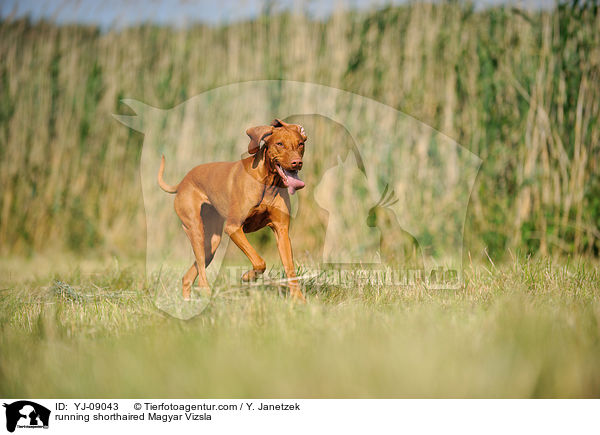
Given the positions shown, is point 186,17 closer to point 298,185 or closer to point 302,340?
point 298,185

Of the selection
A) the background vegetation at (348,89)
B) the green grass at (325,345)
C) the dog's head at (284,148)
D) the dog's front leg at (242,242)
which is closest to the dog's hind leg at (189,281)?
the green grass at (325,345)

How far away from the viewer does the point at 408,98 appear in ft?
15.1

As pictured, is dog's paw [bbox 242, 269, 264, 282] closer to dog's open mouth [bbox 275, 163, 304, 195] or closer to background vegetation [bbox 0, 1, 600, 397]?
background vegetation [bbox 0, 1, 600, 397]

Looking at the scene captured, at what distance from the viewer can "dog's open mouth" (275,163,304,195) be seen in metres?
2.03

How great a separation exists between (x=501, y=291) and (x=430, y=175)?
170 cm

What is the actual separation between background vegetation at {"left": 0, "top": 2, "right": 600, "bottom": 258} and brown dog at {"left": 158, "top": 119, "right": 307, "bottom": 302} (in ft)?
8.09

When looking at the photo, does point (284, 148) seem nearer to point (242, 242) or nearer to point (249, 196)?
point (249, 196)
